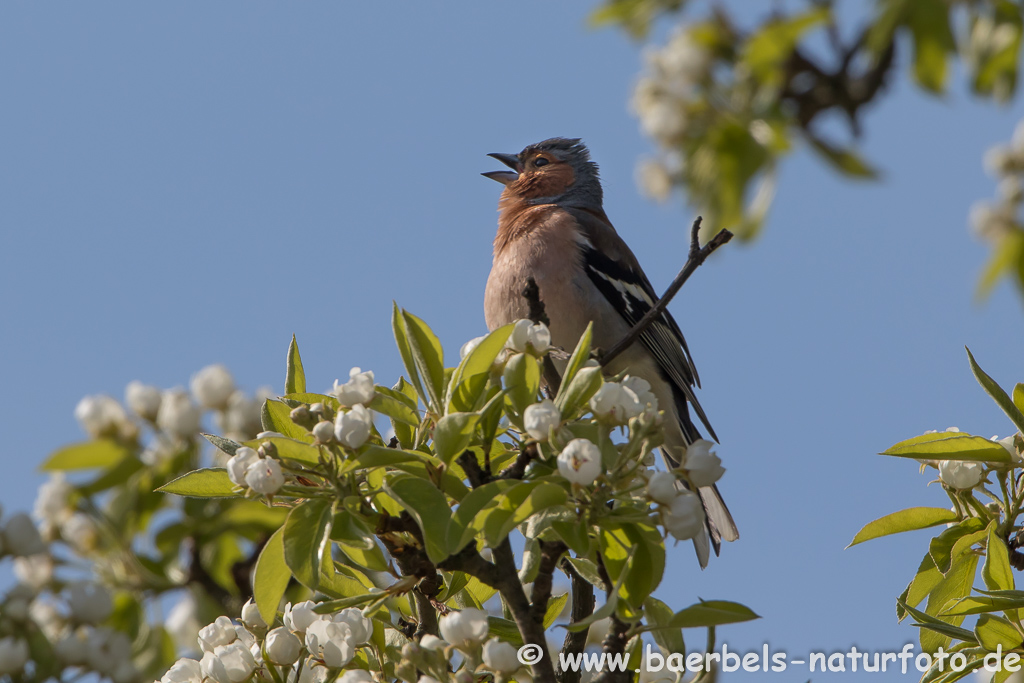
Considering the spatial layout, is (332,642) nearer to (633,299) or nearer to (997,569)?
(997,569)

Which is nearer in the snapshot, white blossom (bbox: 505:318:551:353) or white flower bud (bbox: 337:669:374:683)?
white flower bud (bbox: 337:669:374:683)

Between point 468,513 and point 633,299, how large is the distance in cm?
413

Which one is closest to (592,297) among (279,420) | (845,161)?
(279,420)

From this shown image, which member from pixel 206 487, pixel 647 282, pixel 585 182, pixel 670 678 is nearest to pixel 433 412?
pixel 206 487

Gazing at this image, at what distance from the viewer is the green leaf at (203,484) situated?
2.68m

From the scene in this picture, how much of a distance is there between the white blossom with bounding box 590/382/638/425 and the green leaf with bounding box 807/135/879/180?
3.55 feet

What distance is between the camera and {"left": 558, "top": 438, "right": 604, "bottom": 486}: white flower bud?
2344mm

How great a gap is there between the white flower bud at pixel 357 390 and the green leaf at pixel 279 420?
0.83 ft

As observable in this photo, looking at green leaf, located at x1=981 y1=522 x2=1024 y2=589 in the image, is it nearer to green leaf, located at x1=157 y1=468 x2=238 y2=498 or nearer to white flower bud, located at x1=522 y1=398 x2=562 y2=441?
white flower bud, located at x1=522 y1=398 x2=562 y2=441

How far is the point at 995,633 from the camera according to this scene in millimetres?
2783

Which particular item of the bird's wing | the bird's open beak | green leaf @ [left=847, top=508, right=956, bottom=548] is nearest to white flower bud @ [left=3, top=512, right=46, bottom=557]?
green leaf @ [left=847, top=508, right=956, bottom=548]

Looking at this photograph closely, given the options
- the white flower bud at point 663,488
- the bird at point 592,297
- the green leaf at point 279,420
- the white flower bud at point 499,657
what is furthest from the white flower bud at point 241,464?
the bird at point 592,297

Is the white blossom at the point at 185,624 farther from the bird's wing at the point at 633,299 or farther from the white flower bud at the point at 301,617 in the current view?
the bird's wing at the point at 633,299

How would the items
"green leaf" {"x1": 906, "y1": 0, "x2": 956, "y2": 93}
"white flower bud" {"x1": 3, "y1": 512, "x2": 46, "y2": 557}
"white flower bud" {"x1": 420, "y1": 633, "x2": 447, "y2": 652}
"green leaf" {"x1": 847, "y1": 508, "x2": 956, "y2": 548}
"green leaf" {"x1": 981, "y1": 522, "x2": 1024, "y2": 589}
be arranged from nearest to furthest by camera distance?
"green leaf" {"x1": 906, "y1": 0, "x2": 956, "y2": 93}
"white flower bud" {"x1": 420, "y1": 633, "x2": 447, "y2": 652}
"green leaf" {"x1": 981, "y1": 522, "x2": 1024, "y2": 589}
"green leaf" {"x1": 847, "y1": 508, "x2": 956, "y2": 548}
"white flower bud" {"x1": 3, "y1": 512, "x2": 46, "y2": 557}
